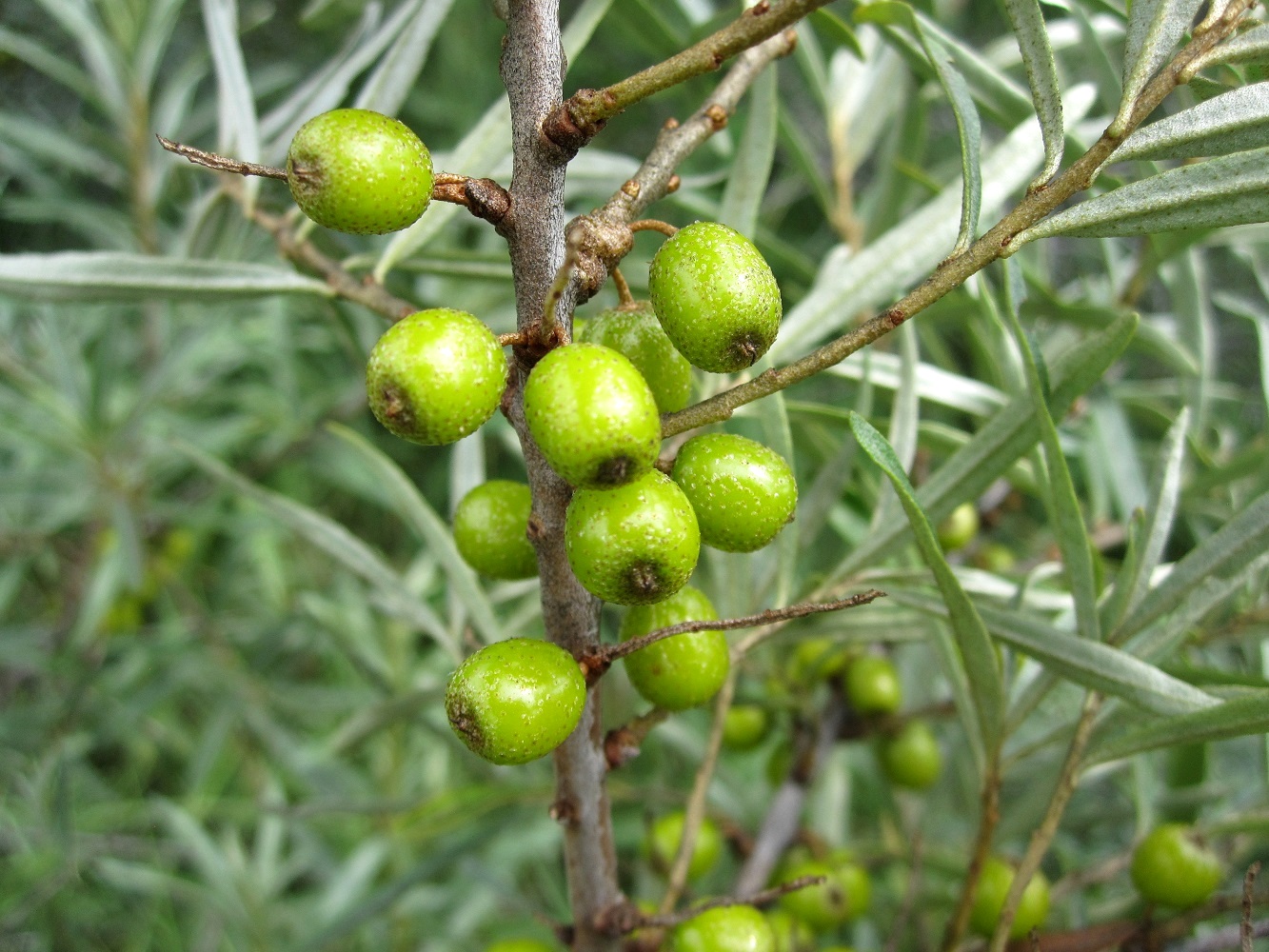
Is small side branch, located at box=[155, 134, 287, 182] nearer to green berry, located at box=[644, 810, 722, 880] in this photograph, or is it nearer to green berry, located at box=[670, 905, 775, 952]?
green berry, located at box=[670, 905, 775, 952]

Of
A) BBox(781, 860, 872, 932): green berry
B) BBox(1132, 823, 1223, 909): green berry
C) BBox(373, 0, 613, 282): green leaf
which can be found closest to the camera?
BBox(373, 0, 613, 282): green leaf

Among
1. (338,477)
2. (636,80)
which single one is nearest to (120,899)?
(338,477)

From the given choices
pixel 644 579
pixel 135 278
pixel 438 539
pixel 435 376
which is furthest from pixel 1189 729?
pixel 135 278

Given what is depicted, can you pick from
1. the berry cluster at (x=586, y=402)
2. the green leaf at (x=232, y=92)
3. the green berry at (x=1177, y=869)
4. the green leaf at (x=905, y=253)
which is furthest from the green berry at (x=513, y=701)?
the green berry at (x=1177, y=869)

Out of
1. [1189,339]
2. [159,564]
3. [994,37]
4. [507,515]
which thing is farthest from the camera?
[994,37]

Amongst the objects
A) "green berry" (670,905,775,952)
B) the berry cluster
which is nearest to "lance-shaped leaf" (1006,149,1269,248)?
the berry cluster

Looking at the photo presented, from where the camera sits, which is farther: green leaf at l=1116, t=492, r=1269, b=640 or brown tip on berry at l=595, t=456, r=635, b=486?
green leaf at l=1116, t=492, r=1269, b=640

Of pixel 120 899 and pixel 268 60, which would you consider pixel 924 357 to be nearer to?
pixel 120 899
